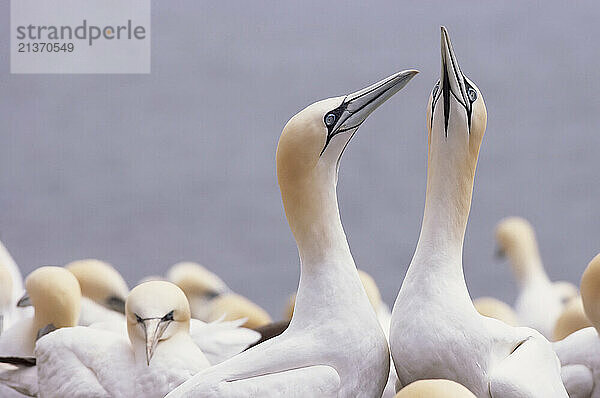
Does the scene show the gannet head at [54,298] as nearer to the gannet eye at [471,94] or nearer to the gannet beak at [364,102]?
the gannet beak at [364,102]

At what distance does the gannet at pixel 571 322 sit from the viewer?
1847 mm

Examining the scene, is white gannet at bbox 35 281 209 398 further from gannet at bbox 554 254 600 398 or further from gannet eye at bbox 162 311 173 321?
gannet at bbox 554 254 600 398

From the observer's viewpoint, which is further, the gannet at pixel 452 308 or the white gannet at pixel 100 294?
the white gannet at pixel 100 294

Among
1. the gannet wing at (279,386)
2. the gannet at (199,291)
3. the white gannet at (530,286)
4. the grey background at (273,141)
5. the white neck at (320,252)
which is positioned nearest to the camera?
the gannet wing at (279,386)

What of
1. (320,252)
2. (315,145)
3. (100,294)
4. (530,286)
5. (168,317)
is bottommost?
(530,286)

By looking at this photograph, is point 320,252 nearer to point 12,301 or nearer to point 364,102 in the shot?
point 364,102

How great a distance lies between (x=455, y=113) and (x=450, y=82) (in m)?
0.04

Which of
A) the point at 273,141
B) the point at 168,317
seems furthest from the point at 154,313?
the point at 273,141

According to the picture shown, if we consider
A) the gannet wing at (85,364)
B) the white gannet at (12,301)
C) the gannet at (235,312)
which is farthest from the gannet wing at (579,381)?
the white gannet at (12,301)

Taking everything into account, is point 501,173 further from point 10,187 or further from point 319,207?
point 319,207

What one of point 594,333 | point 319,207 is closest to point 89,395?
point 319,207

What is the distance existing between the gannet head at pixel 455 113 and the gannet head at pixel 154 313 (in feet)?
1.73

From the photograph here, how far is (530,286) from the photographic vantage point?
117 inches

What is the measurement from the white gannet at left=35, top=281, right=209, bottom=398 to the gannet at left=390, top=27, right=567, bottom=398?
0.44 meters
